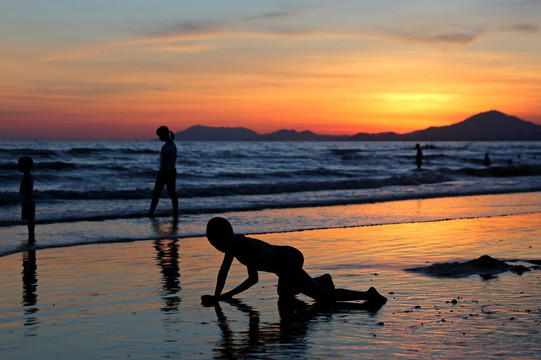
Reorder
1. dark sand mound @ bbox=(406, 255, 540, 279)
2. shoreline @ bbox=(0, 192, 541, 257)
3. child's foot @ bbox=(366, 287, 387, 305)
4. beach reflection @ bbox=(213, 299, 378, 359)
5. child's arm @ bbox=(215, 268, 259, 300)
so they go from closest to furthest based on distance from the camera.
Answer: beach reflection @ bbox=(213, 299, 378, 359) → child's foot @ bbox=(366, 287, 387, 305) → child's arm @ bbox=(215, 268, 259, 300) → dark sand mound @ bbox=(406, 255, 540, 279) → shoreline @ bbox=(0, 192, 541, 257)

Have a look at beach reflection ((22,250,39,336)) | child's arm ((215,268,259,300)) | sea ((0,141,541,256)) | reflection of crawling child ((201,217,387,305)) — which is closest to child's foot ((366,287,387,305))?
reflection of crawling child ((201,217,387,305))

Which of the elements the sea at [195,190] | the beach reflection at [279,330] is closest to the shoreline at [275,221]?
the sea at [195,190]

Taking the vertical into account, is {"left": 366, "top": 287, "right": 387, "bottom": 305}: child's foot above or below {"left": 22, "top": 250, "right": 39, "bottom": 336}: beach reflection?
above

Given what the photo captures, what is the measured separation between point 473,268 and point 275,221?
7.41 metres

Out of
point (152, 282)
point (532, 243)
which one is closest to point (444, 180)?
point (532, 243)

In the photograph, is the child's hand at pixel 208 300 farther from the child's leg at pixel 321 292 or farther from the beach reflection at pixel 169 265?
the child's leg at pixel 321 292

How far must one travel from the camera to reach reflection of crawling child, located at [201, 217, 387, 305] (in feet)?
21.9

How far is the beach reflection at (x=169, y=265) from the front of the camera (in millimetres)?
7066

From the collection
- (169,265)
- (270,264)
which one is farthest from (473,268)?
(169,265)

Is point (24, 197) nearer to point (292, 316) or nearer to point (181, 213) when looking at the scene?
point (181, 213)

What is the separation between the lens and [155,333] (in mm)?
5746

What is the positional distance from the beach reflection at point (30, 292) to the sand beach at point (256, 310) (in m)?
0.01

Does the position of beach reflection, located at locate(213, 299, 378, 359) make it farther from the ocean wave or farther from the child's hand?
the ocean wave

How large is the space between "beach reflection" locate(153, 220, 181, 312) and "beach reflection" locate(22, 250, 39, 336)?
125 cm
